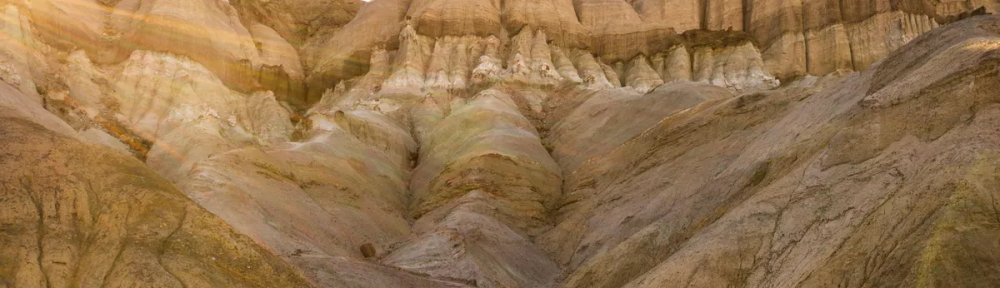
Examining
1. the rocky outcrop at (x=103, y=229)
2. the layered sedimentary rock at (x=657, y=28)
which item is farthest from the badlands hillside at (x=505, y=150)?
the layered sedimentary rock at (x=657, y=28)

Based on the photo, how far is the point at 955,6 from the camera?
5138 centimetres

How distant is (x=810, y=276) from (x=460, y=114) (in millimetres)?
22323

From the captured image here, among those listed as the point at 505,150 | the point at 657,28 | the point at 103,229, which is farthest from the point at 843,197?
the point at 657,28

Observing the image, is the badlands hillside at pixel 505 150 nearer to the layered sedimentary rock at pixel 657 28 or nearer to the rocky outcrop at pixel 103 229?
the rocky outcrop at pixel 103 229

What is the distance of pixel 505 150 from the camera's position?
2628 centimetres

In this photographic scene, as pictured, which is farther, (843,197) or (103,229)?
(843,197)

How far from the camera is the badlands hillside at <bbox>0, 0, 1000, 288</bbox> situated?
1096 cm

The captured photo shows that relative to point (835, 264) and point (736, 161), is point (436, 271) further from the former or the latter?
point (835, 264)

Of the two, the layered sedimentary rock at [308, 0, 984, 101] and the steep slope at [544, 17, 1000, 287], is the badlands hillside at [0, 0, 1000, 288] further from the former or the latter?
the layered sedimentary rock at [308, 0, 984, 101]

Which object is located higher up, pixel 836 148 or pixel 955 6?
Answer: pixel 836 148

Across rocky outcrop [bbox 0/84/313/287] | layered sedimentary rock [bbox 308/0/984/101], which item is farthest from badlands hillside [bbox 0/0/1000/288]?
layered sedimentary rock [bbox 308/0/984/101]

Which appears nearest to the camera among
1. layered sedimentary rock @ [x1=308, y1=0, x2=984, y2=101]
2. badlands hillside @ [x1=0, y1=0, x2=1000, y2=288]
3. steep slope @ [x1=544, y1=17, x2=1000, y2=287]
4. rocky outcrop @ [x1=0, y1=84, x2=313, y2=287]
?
steep slope @ [x1=544, y1=17, x2=1000, y2=287]

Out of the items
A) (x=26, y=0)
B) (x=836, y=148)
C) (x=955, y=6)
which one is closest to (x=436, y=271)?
(x=836, y=148)

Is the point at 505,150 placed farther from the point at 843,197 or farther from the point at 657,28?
the point at 657,28
